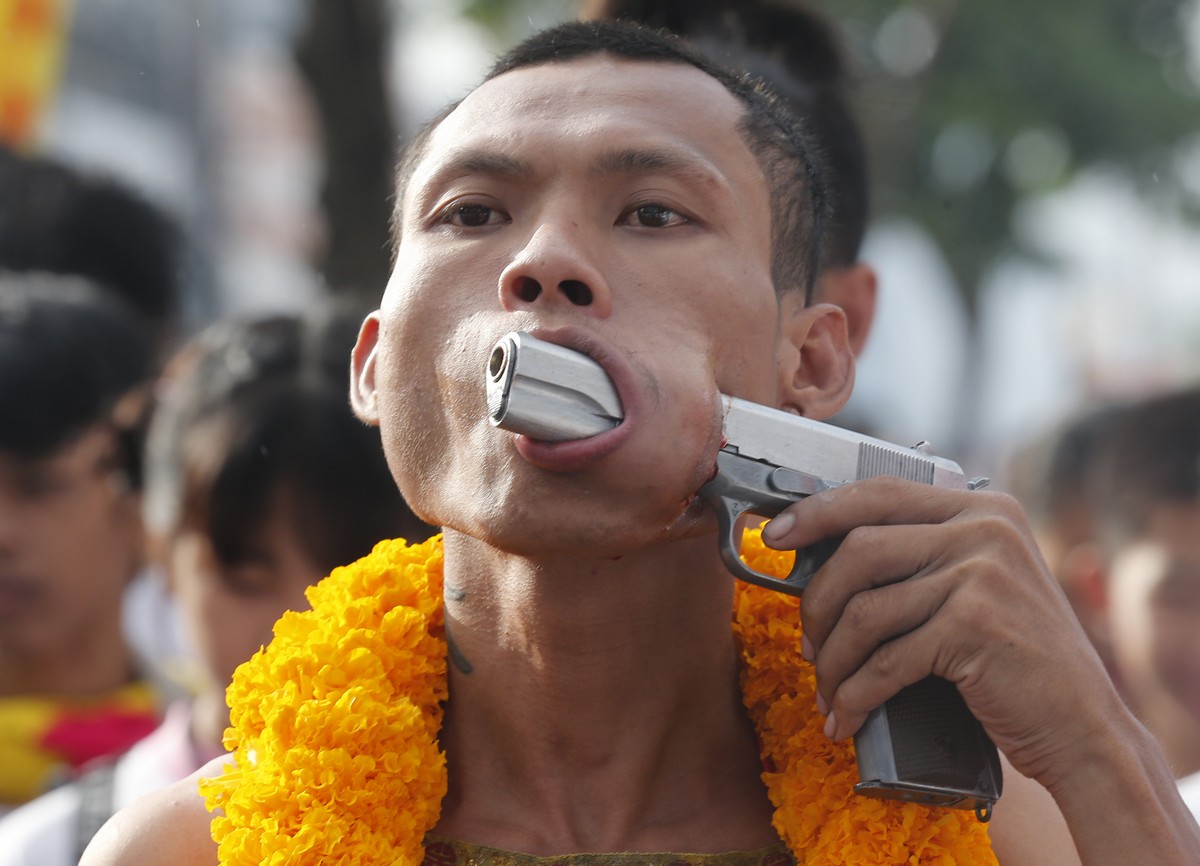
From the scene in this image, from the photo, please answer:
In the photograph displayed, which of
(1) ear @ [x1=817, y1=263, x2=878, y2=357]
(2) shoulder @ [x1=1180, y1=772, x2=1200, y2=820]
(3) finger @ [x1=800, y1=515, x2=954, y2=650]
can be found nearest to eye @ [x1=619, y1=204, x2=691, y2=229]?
(3) finger @ [x1=800, y1=515, x2=954, y2=650]

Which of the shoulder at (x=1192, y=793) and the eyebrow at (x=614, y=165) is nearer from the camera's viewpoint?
the eyebrow at (x=614, y=165)

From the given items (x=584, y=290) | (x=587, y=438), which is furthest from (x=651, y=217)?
(x=587, y=438)

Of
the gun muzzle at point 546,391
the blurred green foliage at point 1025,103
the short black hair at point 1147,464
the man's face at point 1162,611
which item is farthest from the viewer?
the blurred green foliage at point 1025,103

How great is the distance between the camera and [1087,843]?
7.48 feet

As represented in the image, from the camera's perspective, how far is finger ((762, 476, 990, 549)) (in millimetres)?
2316

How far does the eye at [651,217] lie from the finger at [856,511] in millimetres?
492

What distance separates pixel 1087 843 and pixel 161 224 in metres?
5.56

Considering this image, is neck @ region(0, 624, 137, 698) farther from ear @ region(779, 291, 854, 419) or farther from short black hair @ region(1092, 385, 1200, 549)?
short black hair @ region(1092, 385, 1200, 549)

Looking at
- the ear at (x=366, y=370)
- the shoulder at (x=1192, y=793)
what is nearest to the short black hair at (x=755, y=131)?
the ear at (x=366, y=370)

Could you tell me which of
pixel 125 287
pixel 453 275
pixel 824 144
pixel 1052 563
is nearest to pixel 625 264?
pixel 453 275

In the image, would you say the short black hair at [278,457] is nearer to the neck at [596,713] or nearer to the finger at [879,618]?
the neck at [596,713]

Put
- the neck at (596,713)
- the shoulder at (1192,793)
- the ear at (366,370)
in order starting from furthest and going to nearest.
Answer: the shoulder at (1192,793), the ear at (366,370), the neck at (596,713)

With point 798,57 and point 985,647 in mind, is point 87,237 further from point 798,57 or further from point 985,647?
point 985,647

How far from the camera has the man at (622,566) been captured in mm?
2283
